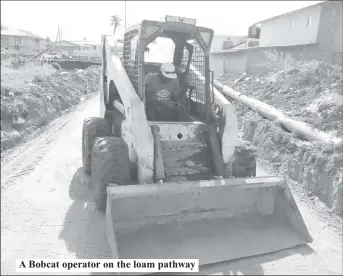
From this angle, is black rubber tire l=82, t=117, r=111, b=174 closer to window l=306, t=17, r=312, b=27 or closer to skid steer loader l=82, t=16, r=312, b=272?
skid steer loader l=82, t=16, r=312, b=272

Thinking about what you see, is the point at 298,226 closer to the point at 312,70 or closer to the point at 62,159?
the point at 62,159

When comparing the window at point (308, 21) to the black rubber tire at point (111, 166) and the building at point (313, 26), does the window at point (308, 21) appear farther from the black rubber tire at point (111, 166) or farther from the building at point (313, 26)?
the black rubber tire at point (111, 166)

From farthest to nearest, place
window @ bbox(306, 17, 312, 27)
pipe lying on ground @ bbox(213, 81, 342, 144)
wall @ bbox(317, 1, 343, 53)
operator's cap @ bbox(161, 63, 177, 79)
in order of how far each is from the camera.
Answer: window @ bbox(306, 17, 312, 27), wall @ bbox(317, 1, 343, 53), pipe lying on ground @ bbox(213, 81, 342, 144), operator's cap @ bbox(161, 63, 177, 79)

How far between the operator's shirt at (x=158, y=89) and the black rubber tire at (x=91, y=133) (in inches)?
48.3

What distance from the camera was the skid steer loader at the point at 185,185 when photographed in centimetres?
394

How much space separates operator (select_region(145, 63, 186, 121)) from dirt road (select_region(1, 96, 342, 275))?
1689 mm

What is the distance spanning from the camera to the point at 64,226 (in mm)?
4461

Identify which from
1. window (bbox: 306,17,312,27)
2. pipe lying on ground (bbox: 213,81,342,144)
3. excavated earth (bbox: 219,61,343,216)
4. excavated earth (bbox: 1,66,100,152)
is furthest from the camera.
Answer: window (bbox: 306,17,312,27)

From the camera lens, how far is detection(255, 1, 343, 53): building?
57.2 feet

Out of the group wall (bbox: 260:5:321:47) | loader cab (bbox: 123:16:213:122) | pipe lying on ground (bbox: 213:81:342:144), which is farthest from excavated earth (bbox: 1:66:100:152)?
wall (bbox: 260:5:321:47)

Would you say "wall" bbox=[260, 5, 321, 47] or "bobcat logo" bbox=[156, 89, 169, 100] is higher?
"wall" bbox=[260, 5, 321, 47]

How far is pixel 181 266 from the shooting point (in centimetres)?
365

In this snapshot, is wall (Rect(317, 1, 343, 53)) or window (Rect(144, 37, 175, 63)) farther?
wall (Rect(317, 1, 343, 53))
